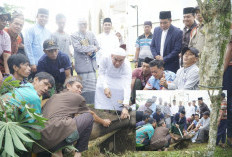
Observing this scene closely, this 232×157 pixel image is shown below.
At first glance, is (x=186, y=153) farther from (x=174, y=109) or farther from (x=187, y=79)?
(x=187, y=79)

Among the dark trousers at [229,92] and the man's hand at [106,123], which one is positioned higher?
the dark trousers at [229,92]

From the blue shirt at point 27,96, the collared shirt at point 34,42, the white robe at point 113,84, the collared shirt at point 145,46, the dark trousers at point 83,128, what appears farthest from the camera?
the collared shirt at point 145,46

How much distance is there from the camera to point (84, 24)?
4.65m

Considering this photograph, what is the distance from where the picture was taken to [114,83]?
412 cm

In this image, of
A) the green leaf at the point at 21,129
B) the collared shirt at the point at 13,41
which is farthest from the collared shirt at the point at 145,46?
the green leaf at the point at 21,129

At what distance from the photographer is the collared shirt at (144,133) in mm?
3066

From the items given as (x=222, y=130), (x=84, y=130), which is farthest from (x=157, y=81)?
(x=84, y=130)

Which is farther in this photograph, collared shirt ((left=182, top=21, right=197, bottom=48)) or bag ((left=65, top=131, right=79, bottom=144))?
collared shirt ((left=182, top=21, right=197, bottom=48))

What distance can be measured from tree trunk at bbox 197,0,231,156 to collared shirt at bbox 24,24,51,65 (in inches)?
108

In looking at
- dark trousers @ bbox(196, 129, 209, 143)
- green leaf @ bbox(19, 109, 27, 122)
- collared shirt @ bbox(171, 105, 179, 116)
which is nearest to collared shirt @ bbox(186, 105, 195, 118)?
collared shirt @ bbox(171, 105, 179, 116)

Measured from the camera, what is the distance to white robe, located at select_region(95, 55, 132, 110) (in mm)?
3912

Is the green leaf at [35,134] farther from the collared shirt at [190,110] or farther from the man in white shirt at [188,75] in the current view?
the man in white shirt at [188,75]

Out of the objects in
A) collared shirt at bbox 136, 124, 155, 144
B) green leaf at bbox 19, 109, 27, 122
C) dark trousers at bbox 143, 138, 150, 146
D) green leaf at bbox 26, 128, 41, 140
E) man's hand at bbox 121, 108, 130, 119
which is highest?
green leaf at bbox 19, 109, 27, 122

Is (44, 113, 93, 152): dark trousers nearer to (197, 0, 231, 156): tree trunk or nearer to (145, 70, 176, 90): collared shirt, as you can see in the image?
(145, 70, 176, 90): collared shirt
